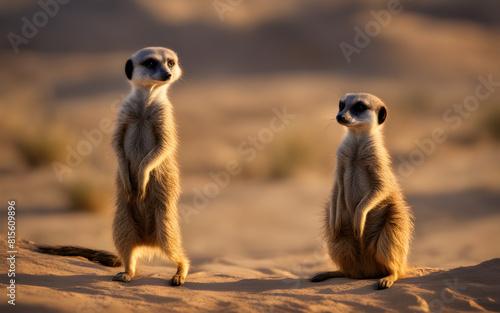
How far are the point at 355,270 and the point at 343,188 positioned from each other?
27.4 inches

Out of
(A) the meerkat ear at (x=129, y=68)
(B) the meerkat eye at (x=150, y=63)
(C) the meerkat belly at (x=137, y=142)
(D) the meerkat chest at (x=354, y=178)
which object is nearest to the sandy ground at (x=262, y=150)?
(C) the meerkat belly at (x=137, y=142)

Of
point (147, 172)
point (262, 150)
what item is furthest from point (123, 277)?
point (262, 150)

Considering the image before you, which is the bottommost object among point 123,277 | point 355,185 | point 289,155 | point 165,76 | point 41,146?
point 123,277

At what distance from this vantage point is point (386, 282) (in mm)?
4102

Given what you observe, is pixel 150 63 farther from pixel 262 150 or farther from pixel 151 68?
pixel 262 150

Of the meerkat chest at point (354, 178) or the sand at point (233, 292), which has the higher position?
the meerkat chest at point (354, 178)

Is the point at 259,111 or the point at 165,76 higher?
the point at 259,111

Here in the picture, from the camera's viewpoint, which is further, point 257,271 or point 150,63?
point 257,271

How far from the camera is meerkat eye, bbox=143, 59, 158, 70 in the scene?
14.3 ft

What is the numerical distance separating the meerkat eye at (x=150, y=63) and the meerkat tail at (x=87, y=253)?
69.7 inches

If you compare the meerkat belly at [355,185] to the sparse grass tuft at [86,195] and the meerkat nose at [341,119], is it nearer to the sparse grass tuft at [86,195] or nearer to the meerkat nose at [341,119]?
the meerkat nose at [341,119]

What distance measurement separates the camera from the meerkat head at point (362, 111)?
4.36m

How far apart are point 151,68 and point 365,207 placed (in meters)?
2.11

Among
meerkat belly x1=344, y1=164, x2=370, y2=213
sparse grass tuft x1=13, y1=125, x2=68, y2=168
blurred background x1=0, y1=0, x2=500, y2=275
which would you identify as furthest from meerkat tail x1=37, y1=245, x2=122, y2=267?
sparse grass tuft x1=13, y1=125, x2=68, y2=168
